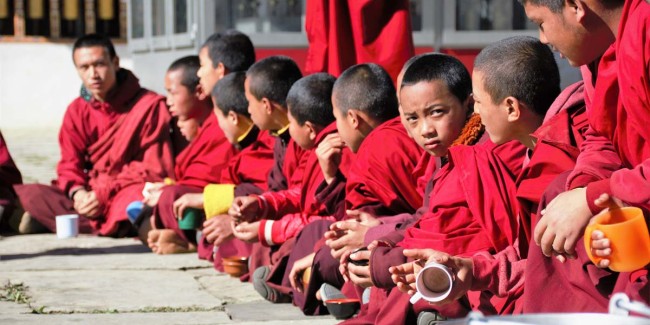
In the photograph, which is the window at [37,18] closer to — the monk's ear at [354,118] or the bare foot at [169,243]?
the bare foot at [169,243]

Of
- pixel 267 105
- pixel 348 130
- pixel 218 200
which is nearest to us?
pixel 348 130

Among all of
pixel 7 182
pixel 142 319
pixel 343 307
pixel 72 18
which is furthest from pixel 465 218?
pixel 72 18

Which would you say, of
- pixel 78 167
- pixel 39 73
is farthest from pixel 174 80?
pixel 39 73

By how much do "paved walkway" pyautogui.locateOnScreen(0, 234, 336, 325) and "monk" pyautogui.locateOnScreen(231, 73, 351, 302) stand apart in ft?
Result: 0.44

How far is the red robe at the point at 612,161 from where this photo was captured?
2559 millimetres

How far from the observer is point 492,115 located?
3.28m

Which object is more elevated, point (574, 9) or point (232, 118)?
point (574, 9)

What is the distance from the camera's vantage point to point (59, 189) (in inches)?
279

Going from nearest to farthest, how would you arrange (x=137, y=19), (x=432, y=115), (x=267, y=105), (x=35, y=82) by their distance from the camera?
(x=432, y=115)
(x=267, y=105)
(x=137, y=19)
(x=35, y=82)

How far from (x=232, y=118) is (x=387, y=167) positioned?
178cm

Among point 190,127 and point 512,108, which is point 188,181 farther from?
point 512,108

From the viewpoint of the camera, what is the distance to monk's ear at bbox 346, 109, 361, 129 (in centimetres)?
437

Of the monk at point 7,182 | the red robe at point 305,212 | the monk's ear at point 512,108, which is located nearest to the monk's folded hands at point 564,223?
the monk's ear at point 512,108

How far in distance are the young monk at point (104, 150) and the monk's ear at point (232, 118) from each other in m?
1.21
